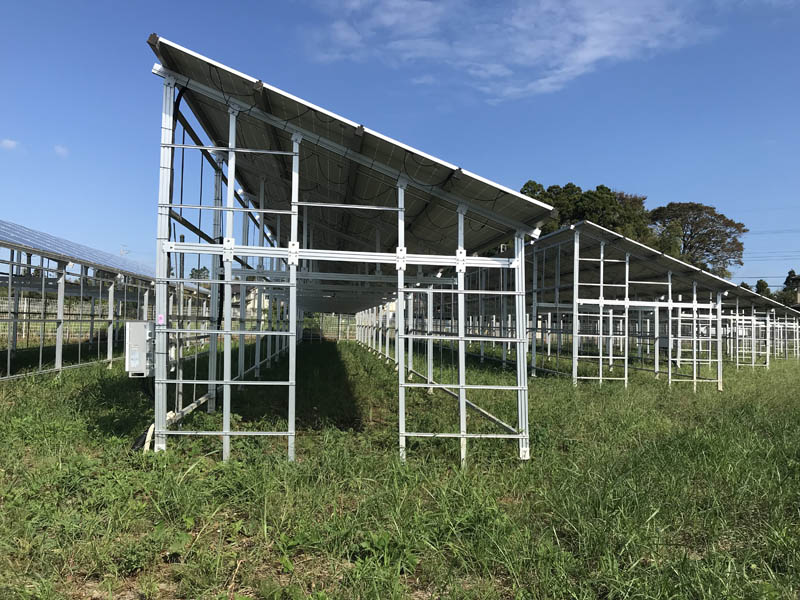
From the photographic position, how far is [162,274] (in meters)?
6.21

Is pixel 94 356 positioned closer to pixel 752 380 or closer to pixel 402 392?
pixel 402 392

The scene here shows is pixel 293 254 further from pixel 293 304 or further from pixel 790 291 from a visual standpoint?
pixel 790 291

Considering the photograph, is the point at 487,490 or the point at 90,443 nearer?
the point at 487,490

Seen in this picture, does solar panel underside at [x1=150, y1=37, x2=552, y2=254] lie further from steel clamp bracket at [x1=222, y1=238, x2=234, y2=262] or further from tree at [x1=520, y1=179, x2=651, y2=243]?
tree at [x1=520, y1=179, x2=651, y2=243]

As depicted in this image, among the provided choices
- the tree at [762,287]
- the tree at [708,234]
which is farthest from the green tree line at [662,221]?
the tree at [762,287]

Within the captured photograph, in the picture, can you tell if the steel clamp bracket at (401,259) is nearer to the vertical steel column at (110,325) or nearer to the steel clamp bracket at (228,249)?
the steel clamp bracket at (228,249)

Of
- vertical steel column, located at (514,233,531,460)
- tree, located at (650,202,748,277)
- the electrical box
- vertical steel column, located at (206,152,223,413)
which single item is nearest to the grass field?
vertical steel column, located at (514,233,531,460)

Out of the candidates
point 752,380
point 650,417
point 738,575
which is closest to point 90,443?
point 738,575

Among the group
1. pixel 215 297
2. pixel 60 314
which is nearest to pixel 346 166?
pixel 215 297

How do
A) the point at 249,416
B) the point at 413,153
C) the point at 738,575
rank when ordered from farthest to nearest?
the point at 249,416 → the point at 413,153 → the point at 738,575

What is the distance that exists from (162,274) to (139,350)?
98 cm

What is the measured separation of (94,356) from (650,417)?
51.3 ft

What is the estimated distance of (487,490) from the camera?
5.17 meters

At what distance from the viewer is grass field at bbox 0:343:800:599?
3.75 m
